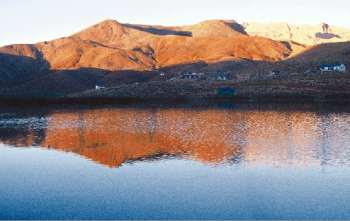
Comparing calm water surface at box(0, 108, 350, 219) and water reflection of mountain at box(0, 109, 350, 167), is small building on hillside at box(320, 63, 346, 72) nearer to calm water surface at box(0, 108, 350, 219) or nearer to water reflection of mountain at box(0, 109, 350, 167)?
water reflection of mountain at box(0, 109, 350, 167)

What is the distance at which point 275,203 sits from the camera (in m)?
26.8

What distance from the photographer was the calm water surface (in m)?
26.4

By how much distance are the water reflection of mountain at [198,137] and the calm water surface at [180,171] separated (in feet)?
0.38

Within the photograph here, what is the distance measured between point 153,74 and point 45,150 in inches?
5942

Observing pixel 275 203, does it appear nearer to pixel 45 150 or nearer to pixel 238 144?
pixel 238 144

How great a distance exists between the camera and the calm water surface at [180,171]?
26.4 meters

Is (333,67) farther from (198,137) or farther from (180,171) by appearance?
(180,171)

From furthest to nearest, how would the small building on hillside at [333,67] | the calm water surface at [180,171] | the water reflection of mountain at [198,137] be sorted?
the small building on hillside at [333,67], the water reflection of mountain at [198,137], the calm water surface at [180,171]

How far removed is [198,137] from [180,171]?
1798 centimetres

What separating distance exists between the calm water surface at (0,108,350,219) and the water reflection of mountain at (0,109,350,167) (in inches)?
4.6

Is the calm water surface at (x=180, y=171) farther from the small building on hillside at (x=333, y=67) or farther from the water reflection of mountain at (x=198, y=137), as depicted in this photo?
the small building on hillside at (x=333, y=67)

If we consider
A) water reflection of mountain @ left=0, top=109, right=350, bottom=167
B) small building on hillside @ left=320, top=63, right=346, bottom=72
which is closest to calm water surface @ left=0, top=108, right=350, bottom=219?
water reflection of mountain @ left=0, top=109, right=350, bottom=167

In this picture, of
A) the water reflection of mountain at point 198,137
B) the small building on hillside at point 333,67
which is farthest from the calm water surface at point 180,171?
the small building on hillside at point 333,67

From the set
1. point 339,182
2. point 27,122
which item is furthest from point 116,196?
point 27,122
